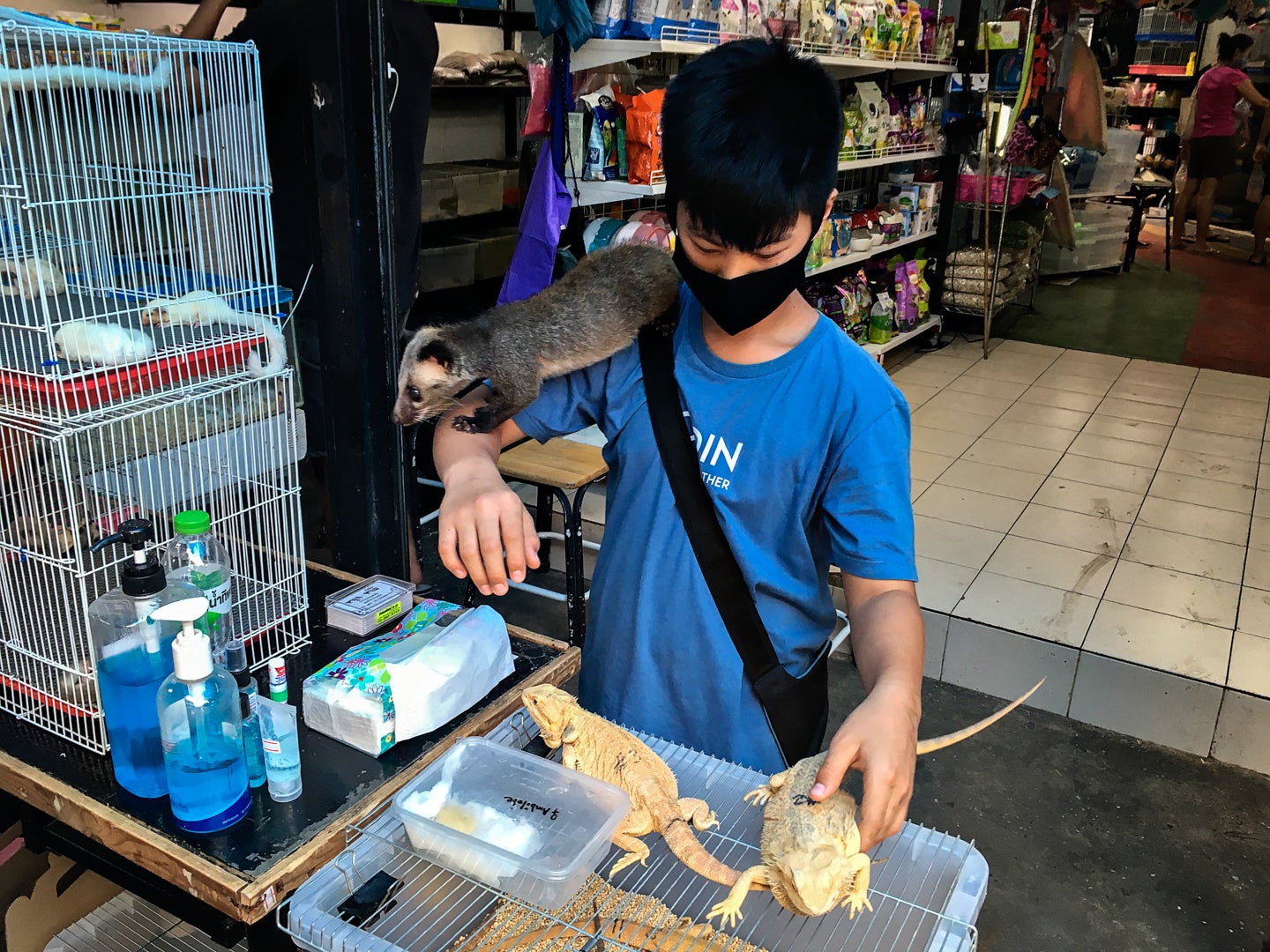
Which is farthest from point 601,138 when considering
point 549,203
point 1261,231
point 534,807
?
point 1261,231

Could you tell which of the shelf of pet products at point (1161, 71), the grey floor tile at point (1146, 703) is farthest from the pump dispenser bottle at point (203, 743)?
the shelf of pet products at point (1161, 71)

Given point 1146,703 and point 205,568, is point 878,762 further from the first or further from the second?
point 1146,703

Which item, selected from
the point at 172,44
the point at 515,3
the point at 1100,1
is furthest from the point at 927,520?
the point at 1100,1

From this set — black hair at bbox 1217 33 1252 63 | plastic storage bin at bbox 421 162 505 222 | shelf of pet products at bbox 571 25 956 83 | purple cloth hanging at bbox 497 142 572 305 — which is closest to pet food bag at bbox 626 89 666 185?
shelf of pet products at bbox 571 25 956 83

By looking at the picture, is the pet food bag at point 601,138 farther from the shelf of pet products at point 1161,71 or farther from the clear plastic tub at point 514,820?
the shelf of pet products at point 1161,71

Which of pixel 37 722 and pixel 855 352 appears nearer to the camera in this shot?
pixel 855 352

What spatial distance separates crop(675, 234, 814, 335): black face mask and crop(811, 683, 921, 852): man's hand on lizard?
0.52 meters

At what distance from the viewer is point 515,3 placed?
393 cm

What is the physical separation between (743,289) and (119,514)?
106 centimetres

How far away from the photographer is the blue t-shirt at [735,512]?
4.01 feet

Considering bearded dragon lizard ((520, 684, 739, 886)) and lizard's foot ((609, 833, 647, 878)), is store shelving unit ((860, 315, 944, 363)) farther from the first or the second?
lizard's foot ((609, 833, 647, 878))

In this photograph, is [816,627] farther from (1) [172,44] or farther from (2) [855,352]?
(1) [172,44]

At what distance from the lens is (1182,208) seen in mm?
10672

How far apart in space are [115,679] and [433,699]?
434 mm
